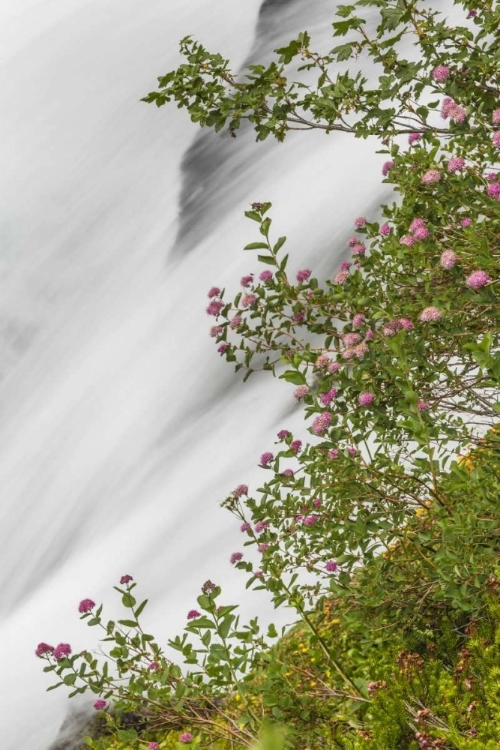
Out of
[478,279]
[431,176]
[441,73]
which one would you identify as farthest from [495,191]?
[441,73]

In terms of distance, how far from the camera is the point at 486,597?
7.01 ft

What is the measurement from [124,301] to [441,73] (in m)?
5.87

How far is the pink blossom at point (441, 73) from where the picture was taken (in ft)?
7.20

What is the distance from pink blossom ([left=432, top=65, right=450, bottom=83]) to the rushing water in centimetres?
379

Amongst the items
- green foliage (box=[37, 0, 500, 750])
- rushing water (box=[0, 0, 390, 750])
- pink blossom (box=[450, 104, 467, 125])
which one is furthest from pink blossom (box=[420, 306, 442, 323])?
rushing water (box=[0, 0, 390, 750])

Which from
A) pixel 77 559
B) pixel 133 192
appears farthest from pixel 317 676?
pixel 133 192

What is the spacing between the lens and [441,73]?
220 cm

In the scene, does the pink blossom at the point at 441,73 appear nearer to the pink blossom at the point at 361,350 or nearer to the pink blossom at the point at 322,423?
the pink blossom at the point at 361,350

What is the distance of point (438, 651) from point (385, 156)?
213 inches

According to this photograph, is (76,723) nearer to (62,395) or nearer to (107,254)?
(62,395)

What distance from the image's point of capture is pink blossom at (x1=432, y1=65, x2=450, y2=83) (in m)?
2.20

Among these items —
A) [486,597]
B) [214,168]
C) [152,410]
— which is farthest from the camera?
[214,168]

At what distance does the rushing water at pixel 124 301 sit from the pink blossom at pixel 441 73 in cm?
379

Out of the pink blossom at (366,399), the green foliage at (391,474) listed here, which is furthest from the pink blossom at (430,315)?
the pink blossom at (366,399)
